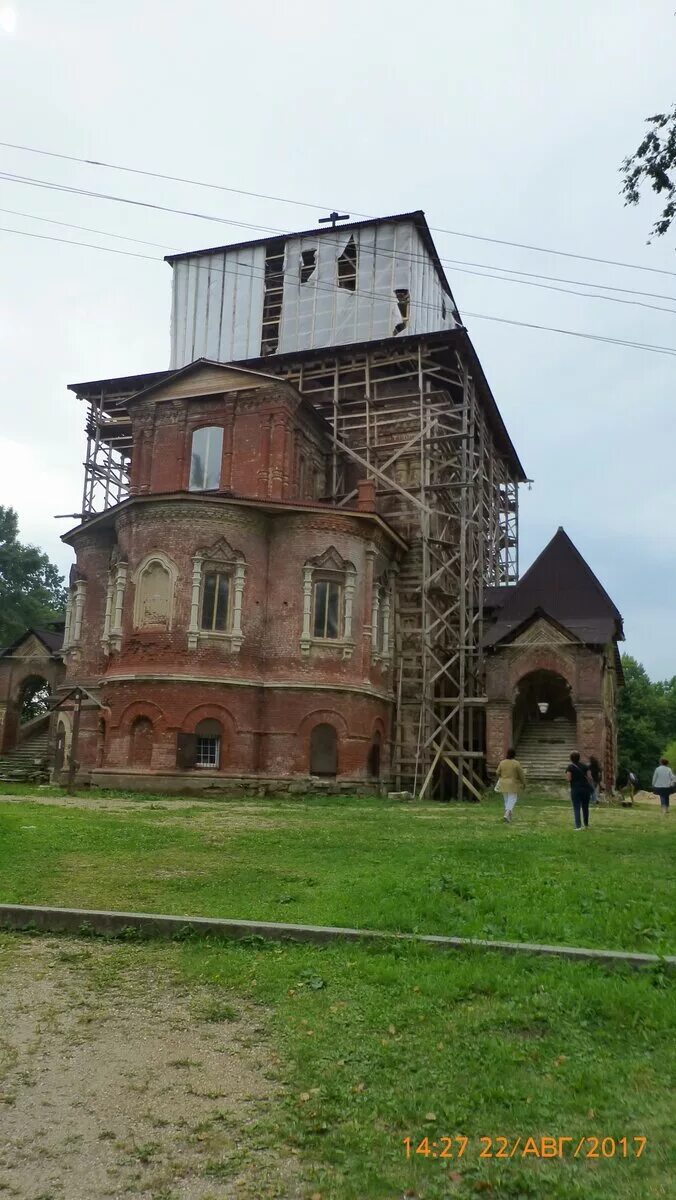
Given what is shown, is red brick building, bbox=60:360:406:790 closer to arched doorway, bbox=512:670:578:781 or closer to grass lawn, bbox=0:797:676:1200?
arched doorway, bbox=512:670:578:781

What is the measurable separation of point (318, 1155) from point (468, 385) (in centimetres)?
3325

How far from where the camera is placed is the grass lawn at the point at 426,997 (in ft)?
13.9

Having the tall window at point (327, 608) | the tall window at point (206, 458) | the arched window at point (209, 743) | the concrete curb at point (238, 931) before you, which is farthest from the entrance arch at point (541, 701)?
the concrete curb at point (238, 931)

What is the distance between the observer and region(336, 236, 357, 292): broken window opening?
38.4 meters

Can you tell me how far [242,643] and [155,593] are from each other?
297 centimetres

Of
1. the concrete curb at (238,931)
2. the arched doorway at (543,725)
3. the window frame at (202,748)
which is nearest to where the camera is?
the concrete curb at (238,931)

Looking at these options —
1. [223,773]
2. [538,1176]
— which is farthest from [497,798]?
[538,1176]

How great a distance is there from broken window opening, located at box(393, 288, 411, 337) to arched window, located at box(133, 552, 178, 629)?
15.0 meters

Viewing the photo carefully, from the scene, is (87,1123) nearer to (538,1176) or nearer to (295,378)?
Result: (538,1176)

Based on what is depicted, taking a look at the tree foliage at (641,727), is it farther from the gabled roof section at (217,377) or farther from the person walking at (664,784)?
the gabled roof section at (217,377)

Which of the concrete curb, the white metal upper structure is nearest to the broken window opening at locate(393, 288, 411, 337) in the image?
the white metal upper structure

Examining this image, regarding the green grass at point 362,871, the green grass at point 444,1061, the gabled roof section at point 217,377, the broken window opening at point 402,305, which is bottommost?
the green grass at point 444,1061

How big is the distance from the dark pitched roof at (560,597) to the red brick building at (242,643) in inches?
256

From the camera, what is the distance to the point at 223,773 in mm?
26906
